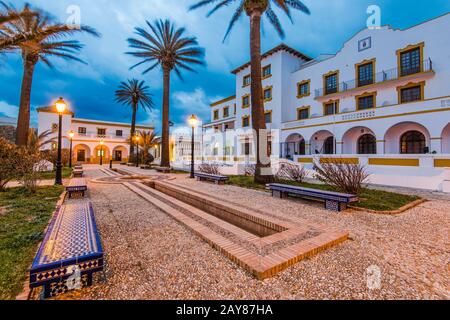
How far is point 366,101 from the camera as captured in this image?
740 inches

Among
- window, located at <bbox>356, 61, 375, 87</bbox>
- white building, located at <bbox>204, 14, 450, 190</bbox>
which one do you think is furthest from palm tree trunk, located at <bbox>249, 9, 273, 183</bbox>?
window, located at <bbox>356, 61, 375, 87</bbox>

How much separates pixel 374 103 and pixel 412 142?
4559 mm

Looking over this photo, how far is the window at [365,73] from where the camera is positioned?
18438 millimetres

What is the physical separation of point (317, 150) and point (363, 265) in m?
19.8

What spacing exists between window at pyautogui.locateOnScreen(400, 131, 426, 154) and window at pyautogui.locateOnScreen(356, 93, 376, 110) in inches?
149

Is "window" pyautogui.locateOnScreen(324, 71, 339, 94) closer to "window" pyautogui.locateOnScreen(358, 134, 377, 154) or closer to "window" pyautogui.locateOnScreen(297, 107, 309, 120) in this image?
"window" pyautogui.locateOnScreen(297, 107, 309, 120)

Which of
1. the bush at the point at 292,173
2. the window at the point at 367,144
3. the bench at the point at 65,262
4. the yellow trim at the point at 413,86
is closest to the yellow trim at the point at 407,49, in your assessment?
the yellow trim at the point at 413,86

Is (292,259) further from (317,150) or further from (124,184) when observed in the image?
(317,150)

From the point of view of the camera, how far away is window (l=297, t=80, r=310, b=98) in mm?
22781

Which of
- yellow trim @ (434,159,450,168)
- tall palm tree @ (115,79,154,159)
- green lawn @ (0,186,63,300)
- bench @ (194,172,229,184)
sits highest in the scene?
tall palm tree @ (115,79,154,159)

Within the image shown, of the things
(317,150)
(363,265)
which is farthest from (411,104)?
(363,265)

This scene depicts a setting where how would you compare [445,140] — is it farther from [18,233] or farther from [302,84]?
[18,233]

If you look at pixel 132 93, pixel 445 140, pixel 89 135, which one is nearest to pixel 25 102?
pixel 132 93
